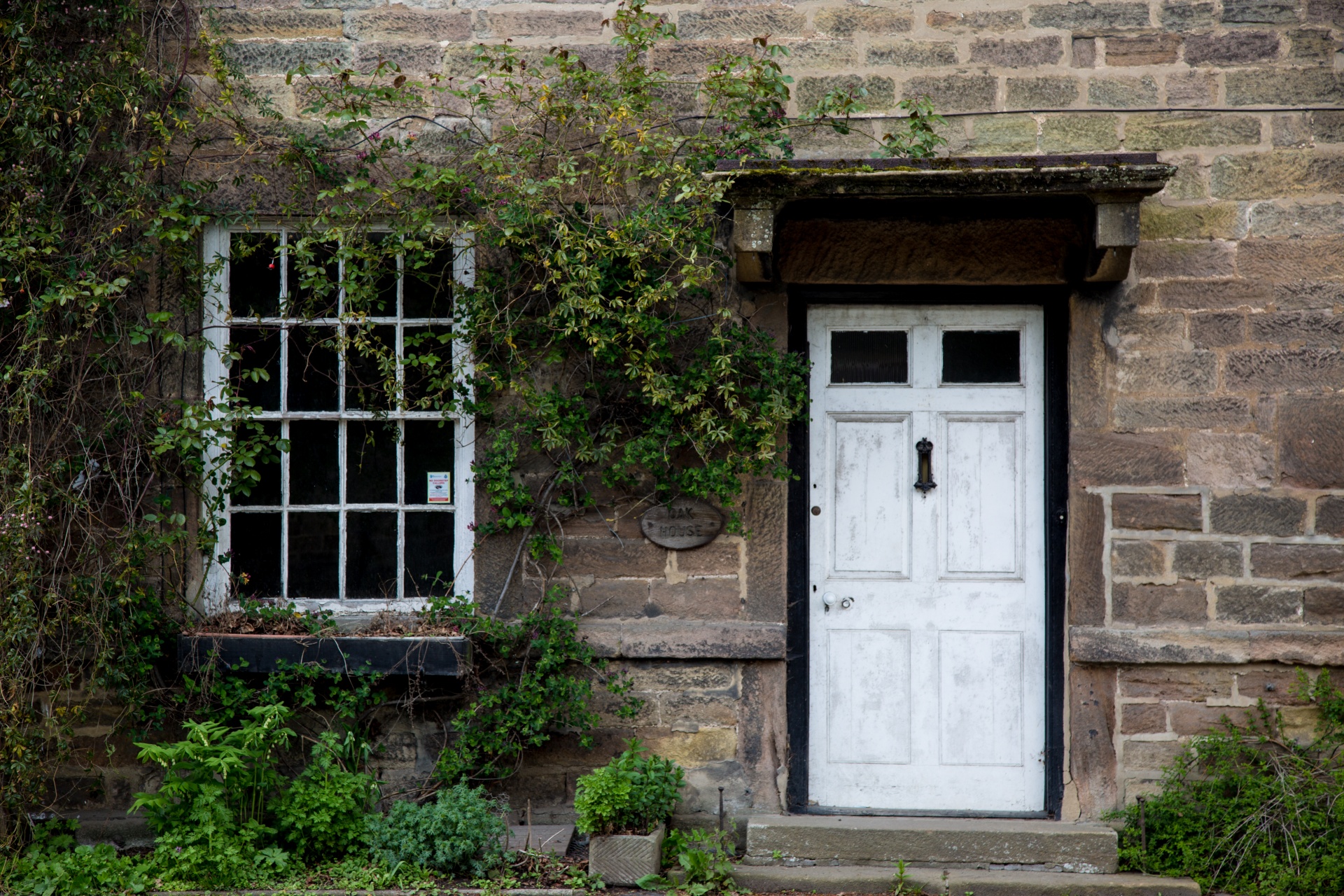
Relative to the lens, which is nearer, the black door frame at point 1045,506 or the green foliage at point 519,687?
the green foliage at point 519,687

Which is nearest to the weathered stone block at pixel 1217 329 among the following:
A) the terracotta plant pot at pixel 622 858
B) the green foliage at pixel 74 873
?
the terracotta plant pot at pixel 622 858

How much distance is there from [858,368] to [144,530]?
323 centimetres

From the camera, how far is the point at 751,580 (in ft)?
15.3

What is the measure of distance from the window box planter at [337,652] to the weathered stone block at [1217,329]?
3461 mm

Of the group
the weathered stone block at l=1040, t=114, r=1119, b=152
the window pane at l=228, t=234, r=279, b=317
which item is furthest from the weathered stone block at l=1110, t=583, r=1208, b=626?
the window pane at l=228, t=234, r=279, b=317

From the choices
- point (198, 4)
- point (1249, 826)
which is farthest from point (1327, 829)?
point (198, 4)

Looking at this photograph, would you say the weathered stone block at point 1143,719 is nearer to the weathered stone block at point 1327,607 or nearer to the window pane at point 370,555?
the weathered stone block at point 1327,607

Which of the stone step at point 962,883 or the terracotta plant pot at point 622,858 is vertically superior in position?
the terracotta plant pot at point 622,858

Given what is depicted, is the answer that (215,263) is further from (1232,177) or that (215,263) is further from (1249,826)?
(1249,826)

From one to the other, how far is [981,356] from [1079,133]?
3.50 feet

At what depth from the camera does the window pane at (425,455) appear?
4797mm

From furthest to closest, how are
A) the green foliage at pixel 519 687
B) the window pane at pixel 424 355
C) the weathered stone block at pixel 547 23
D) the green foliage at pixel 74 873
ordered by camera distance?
1. the weathered stone block at pixel 547 23
2. the window pane at pixel 424 355
3. the green foliage at pixel 519 687
4. the green foliage at pixel 74 873

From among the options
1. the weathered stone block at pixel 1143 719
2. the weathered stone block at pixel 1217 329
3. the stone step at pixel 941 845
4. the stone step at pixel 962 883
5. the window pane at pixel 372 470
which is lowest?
the stone step at pixel 962 883

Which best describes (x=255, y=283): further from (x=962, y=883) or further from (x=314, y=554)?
(x=962, y=883)
